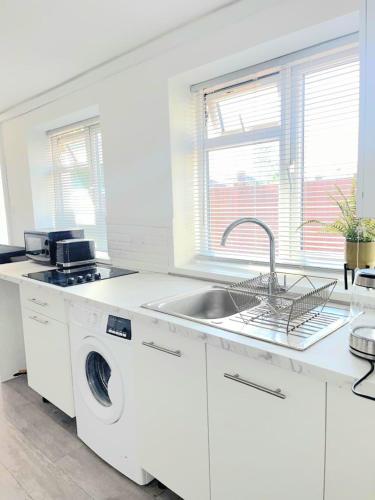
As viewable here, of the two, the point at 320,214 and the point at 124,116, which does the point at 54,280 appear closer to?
the point at 124,116

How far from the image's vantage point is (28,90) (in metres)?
3.09

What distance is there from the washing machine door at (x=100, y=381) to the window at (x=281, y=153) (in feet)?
3.16

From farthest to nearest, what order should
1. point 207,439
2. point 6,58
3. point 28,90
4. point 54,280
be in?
1. point 28,90
2. point 6,58
3. point 54,280
4. point 207,439

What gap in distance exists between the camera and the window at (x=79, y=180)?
10.8 ft

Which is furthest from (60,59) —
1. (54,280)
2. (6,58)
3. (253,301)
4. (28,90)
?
(253,301)

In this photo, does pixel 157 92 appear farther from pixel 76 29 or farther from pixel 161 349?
pixel 161 349

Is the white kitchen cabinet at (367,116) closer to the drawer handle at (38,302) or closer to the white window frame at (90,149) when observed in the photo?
the drawer handle at (38,302)

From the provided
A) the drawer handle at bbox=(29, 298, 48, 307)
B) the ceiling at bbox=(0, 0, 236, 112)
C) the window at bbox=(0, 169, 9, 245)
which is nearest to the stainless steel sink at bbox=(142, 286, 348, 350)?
the drawer handle at bbox=(29, 298, 48, 307)

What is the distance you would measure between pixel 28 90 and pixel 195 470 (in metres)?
3.17

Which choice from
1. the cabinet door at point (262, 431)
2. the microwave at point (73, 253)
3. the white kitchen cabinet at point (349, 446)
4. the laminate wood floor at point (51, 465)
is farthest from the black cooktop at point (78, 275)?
the white kitchen cabinet at point (349, 446)

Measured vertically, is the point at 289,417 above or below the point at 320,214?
below

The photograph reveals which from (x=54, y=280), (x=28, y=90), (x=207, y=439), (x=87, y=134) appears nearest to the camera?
(x=207, y=439)

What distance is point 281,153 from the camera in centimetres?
196

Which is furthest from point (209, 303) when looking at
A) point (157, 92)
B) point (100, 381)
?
point (157, 92)
